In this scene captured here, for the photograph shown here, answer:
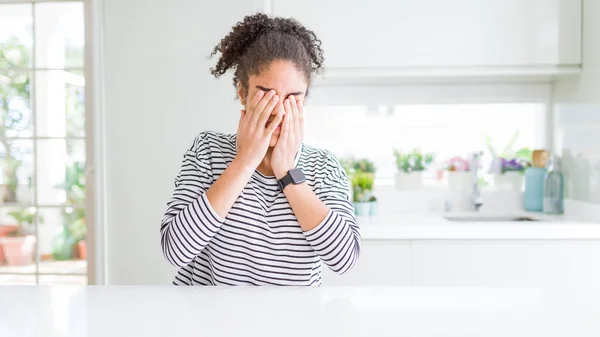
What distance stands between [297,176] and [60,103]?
2.24 m

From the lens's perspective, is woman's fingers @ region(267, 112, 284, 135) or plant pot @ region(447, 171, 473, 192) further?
plant pot @ region(447, 171, 473, 192)

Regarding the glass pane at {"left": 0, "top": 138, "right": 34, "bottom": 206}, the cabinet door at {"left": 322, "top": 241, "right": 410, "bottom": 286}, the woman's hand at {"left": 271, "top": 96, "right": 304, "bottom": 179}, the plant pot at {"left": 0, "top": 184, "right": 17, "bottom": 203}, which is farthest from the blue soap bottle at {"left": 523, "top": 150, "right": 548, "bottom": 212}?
the plant pot at {"left": 0, "top": 184, "right": 17, "bottom": 203}

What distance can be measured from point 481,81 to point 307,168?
1861 millimetres

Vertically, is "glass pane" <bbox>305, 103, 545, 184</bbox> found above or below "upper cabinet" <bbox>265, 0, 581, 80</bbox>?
below

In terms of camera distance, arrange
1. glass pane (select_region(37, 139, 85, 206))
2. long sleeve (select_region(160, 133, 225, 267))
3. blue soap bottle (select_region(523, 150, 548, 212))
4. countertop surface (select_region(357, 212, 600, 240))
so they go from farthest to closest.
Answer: glass pane (select_region(37, 139, 85, 206))
blue soap bottle (select_region(523, 150, 548, 212))
countertop surface (select_region(357, 212, 600, 240))
long sleeve (select_region(160, 133, 225, 267))

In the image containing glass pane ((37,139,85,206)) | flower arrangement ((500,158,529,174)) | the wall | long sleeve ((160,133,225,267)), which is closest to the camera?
long sleeve ((160,133,225,267))

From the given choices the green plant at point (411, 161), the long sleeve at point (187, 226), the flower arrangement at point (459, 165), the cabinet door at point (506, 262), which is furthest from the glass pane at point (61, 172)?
the long sleeve at point (187, 226)

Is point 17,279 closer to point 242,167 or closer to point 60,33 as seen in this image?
point 60,33

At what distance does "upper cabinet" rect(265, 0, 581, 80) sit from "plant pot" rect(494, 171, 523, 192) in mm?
609

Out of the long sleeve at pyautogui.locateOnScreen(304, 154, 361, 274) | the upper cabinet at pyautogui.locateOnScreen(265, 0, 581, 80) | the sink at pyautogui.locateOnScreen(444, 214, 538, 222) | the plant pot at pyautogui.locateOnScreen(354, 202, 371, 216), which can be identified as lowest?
the sink at pyautogui.locateOnScreen(444, 214, 538, 222)

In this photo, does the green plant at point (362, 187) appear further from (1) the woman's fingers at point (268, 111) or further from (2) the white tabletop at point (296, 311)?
(2) the white tabletop at point (296, 311)

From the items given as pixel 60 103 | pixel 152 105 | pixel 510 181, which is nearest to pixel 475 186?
pixel 510 181

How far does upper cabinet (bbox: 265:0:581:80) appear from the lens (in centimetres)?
255

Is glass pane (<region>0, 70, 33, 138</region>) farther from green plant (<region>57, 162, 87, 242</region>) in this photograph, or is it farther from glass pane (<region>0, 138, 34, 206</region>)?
green plant (<region>57, 162, 87, 242</region>)
